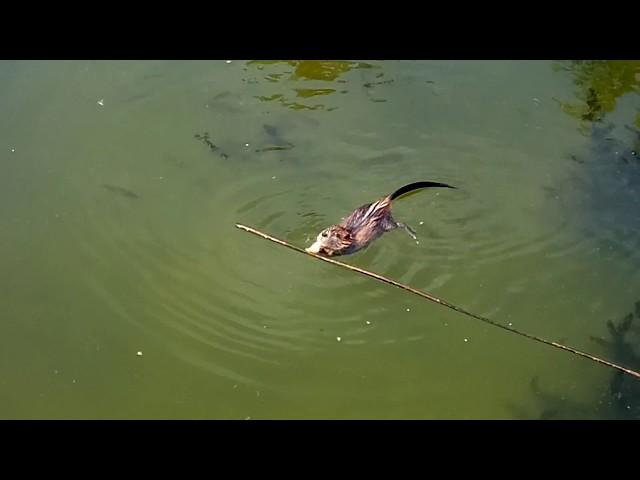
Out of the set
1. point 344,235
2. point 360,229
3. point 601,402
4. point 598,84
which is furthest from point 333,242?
point 598,84

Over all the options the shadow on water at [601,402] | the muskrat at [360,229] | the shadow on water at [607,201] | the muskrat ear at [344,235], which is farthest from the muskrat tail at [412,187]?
the shadow on water at [601,402]

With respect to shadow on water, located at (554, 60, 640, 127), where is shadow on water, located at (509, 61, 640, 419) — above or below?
below

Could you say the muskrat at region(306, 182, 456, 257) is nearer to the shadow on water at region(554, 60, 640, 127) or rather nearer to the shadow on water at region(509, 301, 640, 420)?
the shadow on water at region(509, 301, 640, 420)

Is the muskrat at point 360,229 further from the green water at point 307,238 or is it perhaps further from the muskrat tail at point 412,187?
the green water at point 307,238

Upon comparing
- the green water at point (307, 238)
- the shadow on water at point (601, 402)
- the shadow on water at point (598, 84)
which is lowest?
the shadow on water at point (601, 402)

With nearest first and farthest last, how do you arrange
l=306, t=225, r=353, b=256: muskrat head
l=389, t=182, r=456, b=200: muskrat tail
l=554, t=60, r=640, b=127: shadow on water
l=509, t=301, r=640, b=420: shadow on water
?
l=509, t=301, r=640, b=420: shadow on water, l=306, t=225, r=353, b=256: muskrat head, l=389, t=182, r=456, b=200: muskrat tail, l=554, t=60, r=640, b=127: shadow on water

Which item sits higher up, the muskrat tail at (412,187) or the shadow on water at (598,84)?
the shadow on water at (598,84)

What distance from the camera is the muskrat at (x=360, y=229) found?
15.8ft

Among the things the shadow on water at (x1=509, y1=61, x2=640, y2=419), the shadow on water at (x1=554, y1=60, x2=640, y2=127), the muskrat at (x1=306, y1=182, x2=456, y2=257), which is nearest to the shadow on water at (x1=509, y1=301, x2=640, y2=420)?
the shadow on water at (x1=509, y1=61, x2=640, y2=419)

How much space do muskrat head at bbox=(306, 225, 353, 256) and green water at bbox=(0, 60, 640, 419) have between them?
0.11 m

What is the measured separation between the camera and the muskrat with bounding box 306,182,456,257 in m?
4.81

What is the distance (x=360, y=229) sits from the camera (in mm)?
4938
